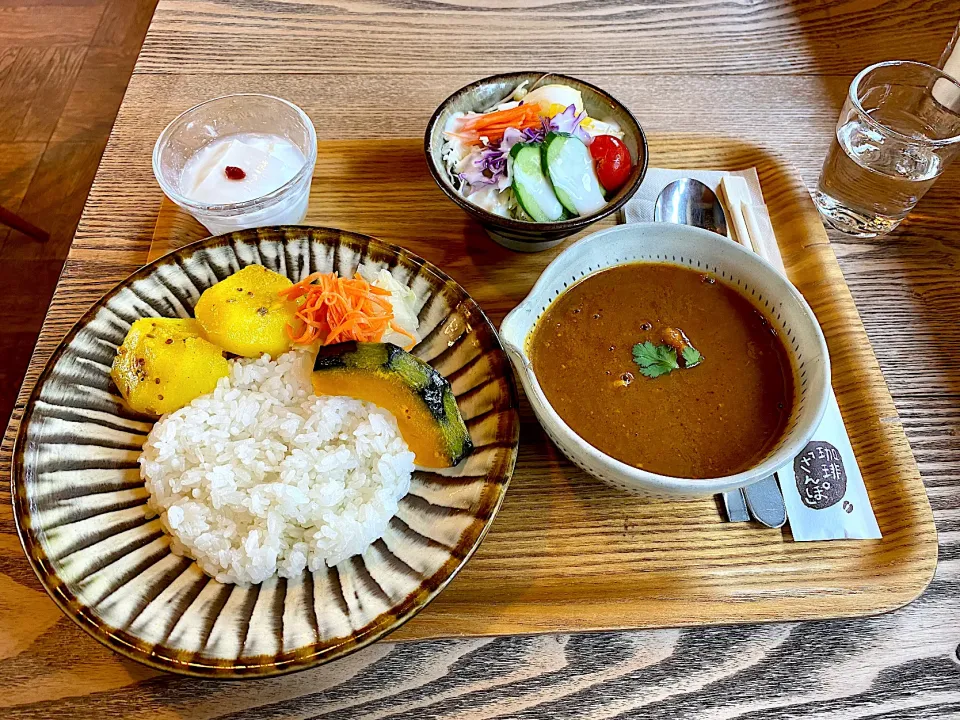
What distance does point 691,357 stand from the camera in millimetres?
1431

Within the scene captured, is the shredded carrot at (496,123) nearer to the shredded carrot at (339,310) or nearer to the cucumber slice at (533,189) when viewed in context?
the cucumber slice at (533,189)

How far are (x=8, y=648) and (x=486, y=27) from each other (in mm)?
2281

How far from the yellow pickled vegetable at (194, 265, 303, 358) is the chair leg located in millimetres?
2093

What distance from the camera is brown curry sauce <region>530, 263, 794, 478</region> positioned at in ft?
4.39

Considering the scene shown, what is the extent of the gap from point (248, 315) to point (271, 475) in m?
0.34

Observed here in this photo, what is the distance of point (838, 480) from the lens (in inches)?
57.5

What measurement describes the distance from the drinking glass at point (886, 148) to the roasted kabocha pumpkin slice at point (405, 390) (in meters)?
1.31

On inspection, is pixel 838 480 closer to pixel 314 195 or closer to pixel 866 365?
pixel 866 365

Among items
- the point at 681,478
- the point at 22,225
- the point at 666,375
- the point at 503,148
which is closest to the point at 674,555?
the point at 681,478

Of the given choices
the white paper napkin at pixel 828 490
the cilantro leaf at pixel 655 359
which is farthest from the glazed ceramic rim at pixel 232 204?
the white paper napkin at pixel 828 490

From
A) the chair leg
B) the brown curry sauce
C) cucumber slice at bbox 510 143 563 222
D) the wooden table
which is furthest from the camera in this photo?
the chair leg

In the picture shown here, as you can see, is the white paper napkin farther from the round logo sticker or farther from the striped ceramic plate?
the striped ceramic plate

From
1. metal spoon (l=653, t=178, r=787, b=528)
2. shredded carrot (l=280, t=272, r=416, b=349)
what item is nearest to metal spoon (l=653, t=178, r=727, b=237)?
metal spoon (l=653, t=178, r=787, b=528)

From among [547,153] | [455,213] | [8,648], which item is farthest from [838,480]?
[8,648]
